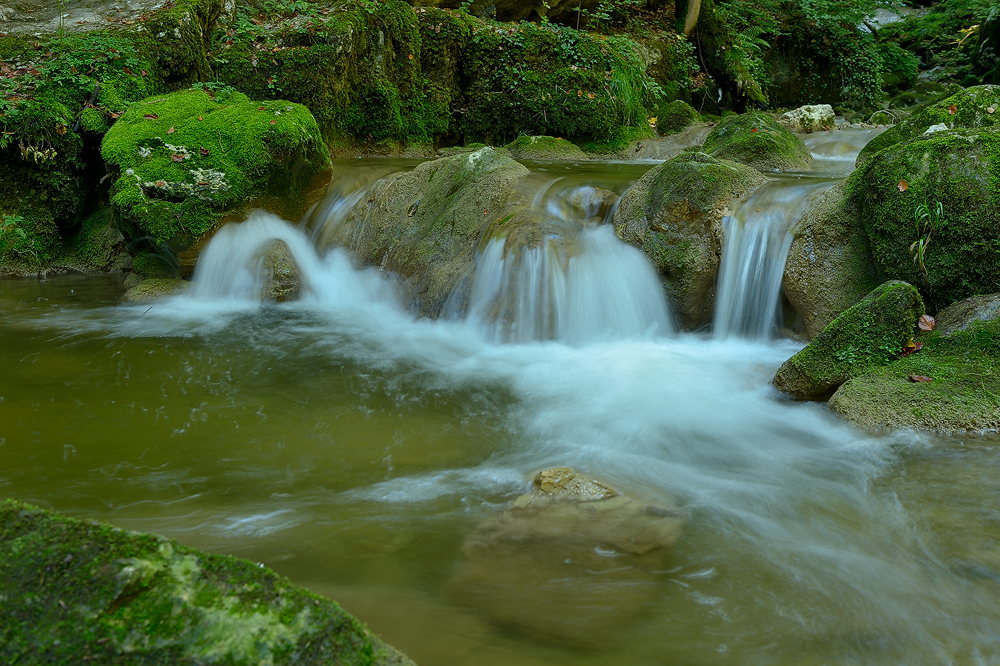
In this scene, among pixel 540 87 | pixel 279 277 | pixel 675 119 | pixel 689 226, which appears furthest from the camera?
pixel 675 119

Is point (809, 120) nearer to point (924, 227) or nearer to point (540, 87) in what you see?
point (540, 87)

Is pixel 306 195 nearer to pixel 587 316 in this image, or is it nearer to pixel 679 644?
pixel 587 316

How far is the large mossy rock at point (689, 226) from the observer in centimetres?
603

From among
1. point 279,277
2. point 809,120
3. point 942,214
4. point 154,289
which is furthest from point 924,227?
point 809,120

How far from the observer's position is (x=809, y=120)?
1248 centimetres

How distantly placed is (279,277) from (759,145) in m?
6.47

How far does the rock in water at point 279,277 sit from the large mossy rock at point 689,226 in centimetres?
368

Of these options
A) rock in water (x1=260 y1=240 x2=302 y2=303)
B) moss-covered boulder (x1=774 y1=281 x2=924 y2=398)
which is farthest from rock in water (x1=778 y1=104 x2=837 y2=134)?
rock in water (x1=260 y1=240 x2=302 y2=303)

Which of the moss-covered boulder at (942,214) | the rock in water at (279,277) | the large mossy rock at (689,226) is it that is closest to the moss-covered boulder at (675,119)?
the large mossy rock at (689,226)

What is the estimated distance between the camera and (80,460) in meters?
3.59

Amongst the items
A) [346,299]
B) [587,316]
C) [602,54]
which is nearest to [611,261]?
[587,316]

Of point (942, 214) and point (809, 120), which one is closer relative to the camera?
point (942, 214)

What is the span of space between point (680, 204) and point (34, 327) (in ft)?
19.8

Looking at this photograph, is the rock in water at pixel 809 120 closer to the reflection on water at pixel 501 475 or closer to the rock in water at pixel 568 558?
the reflection on water at pixel 501 475
